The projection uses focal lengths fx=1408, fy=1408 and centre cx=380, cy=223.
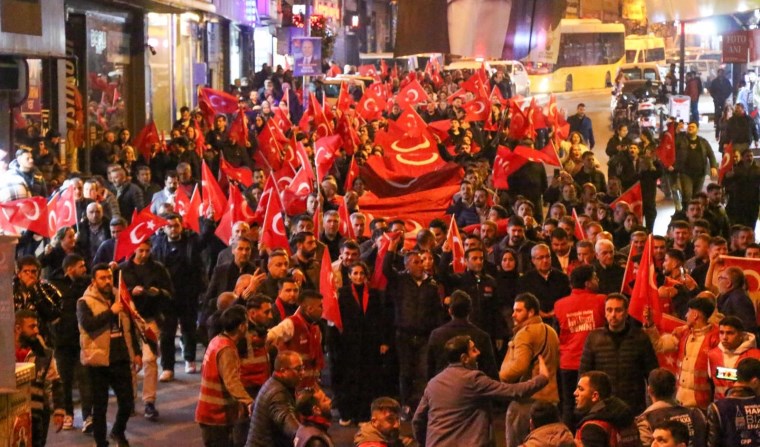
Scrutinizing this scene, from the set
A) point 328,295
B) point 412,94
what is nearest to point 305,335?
point 328,295

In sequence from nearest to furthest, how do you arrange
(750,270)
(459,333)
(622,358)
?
(622,358) → (459,333) → (750,270)

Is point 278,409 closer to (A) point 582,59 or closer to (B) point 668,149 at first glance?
(B) point 668,149

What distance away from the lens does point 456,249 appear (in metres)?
13.2

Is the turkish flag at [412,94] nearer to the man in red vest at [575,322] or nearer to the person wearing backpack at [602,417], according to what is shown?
the man in red vest at [575,322]

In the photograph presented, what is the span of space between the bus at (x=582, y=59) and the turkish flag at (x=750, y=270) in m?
45.0

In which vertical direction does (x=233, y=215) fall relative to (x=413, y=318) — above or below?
above

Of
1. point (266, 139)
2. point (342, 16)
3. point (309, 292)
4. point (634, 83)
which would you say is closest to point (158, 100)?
point (266, 139)

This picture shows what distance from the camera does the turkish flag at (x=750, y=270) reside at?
459 inches

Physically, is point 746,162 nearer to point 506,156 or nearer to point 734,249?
point 506,156

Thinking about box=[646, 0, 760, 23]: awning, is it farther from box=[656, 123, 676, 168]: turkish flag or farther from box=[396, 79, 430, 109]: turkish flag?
box=[396, 79, 430, 109]: turkish flag

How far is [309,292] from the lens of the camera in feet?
34.2

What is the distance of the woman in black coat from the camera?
40.1ft

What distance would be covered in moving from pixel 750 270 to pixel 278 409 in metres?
5.20

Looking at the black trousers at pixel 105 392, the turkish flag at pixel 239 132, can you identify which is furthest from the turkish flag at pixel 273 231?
the turkish flag at pixel 239 132
